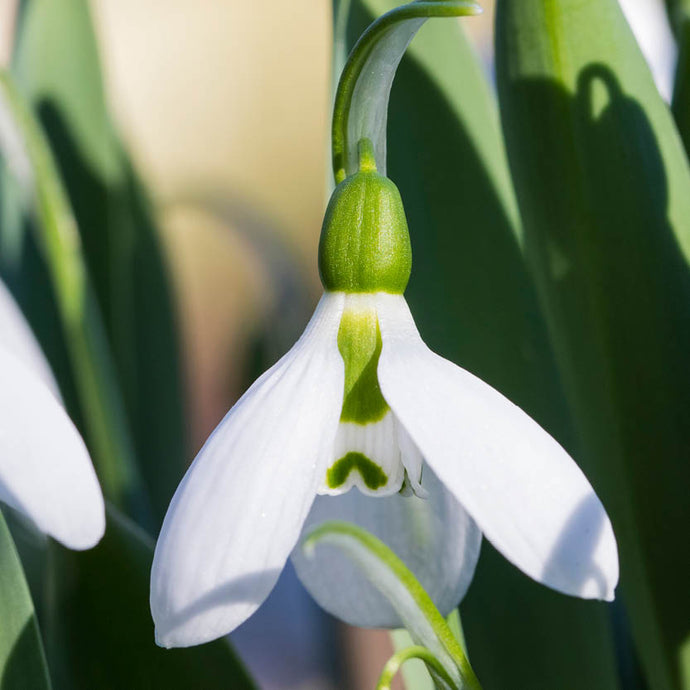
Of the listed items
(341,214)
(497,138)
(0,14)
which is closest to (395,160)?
(497,138)

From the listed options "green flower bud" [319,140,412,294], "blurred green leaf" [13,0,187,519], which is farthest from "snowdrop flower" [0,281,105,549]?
"blurred green leaf" [13,0,187,519]

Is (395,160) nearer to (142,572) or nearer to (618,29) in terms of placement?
(618,29)

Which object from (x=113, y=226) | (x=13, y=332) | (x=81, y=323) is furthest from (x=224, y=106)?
(x=13, y=332)

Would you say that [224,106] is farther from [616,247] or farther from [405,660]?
[405,660]

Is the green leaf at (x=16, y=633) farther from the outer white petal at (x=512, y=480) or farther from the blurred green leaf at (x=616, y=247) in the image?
the blurred green leaf at (x=616, y=247)

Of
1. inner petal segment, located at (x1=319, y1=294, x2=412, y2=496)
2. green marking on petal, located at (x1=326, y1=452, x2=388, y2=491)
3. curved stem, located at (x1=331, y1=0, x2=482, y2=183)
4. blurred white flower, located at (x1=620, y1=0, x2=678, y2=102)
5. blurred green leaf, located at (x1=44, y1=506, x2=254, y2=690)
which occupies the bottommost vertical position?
blurred green leaf, located at (x1=44, y1=506, x2=254, y2=690)

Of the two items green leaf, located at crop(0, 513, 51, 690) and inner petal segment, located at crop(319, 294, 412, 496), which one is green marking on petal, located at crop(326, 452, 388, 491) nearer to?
inner petal segment, located at crop(319, 294, 412, 496)

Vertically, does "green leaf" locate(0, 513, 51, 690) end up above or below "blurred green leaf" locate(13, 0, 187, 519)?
below

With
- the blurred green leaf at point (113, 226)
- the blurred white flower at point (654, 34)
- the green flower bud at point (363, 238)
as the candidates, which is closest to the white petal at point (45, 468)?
the green flower bud at point (363, 238)
